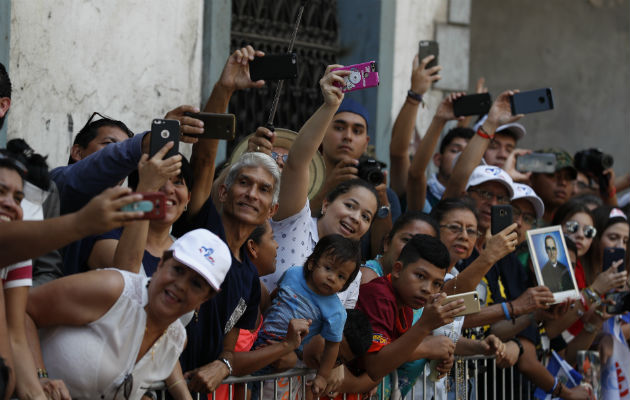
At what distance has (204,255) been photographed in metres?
3.77

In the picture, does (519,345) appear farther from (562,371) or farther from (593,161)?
(593,161)

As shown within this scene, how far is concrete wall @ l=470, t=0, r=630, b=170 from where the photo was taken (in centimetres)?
1103

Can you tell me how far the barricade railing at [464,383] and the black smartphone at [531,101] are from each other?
1537 mm

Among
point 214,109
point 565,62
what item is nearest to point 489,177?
point 214,109

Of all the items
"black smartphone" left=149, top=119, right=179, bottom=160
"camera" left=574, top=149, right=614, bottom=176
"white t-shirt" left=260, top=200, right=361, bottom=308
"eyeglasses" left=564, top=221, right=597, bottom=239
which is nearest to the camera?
"black smartphone" left=149, top=119, right=179, bottom=160

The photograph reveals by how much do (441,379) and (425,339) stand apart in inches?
16.2

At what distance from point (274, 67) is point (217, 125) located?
20.3 inches

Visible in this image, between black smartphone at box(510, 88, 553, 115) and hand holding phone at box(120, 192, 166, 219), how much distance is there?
12.4 feet

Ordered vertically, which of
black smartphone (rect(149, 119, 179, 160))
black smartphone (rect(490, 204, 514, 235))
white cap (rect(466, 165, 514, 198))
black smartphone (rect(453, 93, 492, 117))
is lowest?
black smartphone (rect(490, 204, 514, 235))

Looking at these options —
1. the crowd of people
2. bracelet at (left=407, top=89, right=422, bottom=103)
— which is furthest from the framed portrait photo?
bracelet at (left=407, top=89, right=422, bottom=103)

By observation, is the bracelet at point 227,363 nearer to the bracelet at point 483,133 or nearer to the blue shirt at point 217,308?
the blue shirt at point 217,308

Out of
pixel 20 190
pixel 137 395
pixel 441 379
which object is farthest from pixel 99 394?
pixel 441 379

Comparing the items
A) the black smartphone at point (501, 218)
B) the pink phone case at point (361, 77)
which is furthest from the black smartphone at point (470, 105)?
the pink phone case at point (361, 77)

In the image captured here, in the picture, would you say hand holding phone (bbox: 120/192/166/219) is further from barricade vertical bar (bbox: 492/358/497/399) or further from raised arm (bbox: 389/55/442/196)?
raised arm (bbox: 389/55/442/196)
